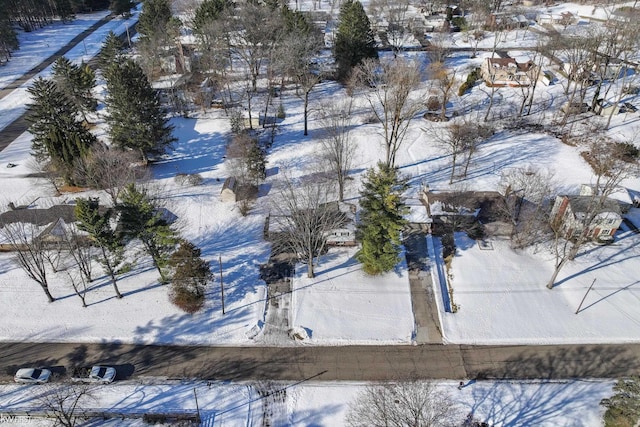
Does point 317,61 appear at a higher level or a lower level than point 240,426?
higher

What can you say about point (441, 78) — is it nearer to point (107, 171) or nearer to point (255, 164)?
Result: point (255, 164)

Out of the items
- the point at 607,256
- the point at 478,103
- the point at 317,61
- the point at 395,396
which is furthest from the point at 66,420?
the point at 317,61

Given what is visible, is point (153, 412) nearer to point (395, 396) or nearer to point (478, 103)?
point (395, 396)

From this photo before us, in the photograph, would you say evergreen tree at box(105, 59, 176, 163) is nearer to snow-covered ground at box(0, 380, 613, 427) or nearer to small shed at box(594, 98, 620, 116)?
snow-covered ground at box(0, 380, 613, 427)

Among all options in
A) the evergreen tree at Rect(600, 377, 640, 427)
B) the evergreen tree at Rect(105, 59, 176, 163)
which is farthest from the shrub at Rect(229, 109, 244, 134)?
the evergreen tree at Rect(600, 377, 640, 427)

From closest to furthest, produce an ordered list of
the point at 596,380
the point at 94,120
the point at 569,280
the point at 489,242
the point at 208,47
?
the point at 596,380 → the point at 569,280 → the point at 489,242 → the point at 94,120 → the point at 208,47

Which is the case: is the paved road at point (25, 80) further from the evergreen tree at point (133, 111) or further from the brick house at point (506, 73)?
the brick house at point (506, 73)
